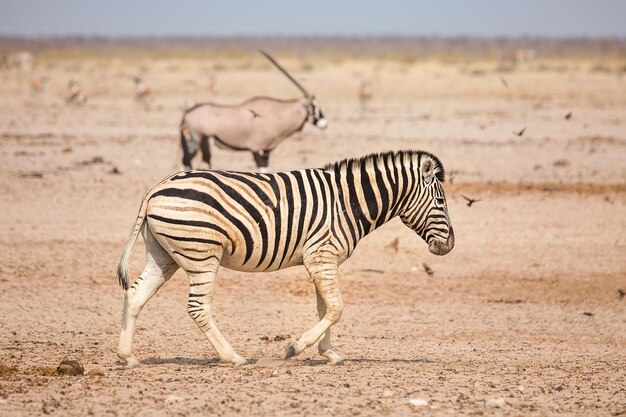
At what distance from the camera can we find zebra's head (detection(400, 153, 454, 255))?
752cm

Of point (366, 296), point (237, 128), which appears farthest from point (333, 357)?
point (237, 128)

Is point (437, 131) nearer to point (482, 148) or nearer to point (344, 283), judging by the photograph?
point (482, 148)

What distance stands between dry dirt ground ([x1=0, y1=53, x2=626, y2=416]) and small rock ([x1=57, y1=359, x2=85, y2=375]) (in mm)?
78

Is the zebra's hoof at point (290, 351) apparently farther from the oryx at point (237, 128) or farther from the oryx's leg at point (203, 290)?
the oryx at point (237, 128)

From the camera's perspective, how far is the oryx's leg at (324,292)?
7.13 m

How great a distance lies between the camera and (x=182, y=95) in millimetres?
32938

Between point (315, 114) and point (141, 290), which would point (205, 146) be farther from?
point (141, 290)

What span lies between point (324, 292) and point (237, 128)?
31.4 feet

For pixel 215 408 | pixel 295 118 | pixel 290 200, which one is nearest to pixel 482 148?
pixel 295 118

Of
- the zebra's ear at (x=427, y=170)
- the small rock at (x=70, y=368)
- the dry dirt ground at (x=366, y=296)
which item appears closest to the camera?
the dry dirt ground at (x=366, y=296)

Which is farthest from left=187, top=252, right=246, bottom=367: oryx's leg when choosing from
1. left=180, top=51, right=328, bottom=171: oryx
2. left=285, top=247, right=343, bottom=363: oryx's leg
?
left=180, top=51, right=328, bottom=171: oryx

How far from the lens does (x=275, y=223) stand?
717 centimetres

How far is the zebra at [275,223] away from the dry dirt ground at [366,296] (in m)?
0.44

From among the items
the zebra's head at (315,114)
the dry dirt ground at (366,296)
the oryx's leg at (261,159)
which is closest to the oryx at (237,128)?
the oryx's leg at (261,159)
